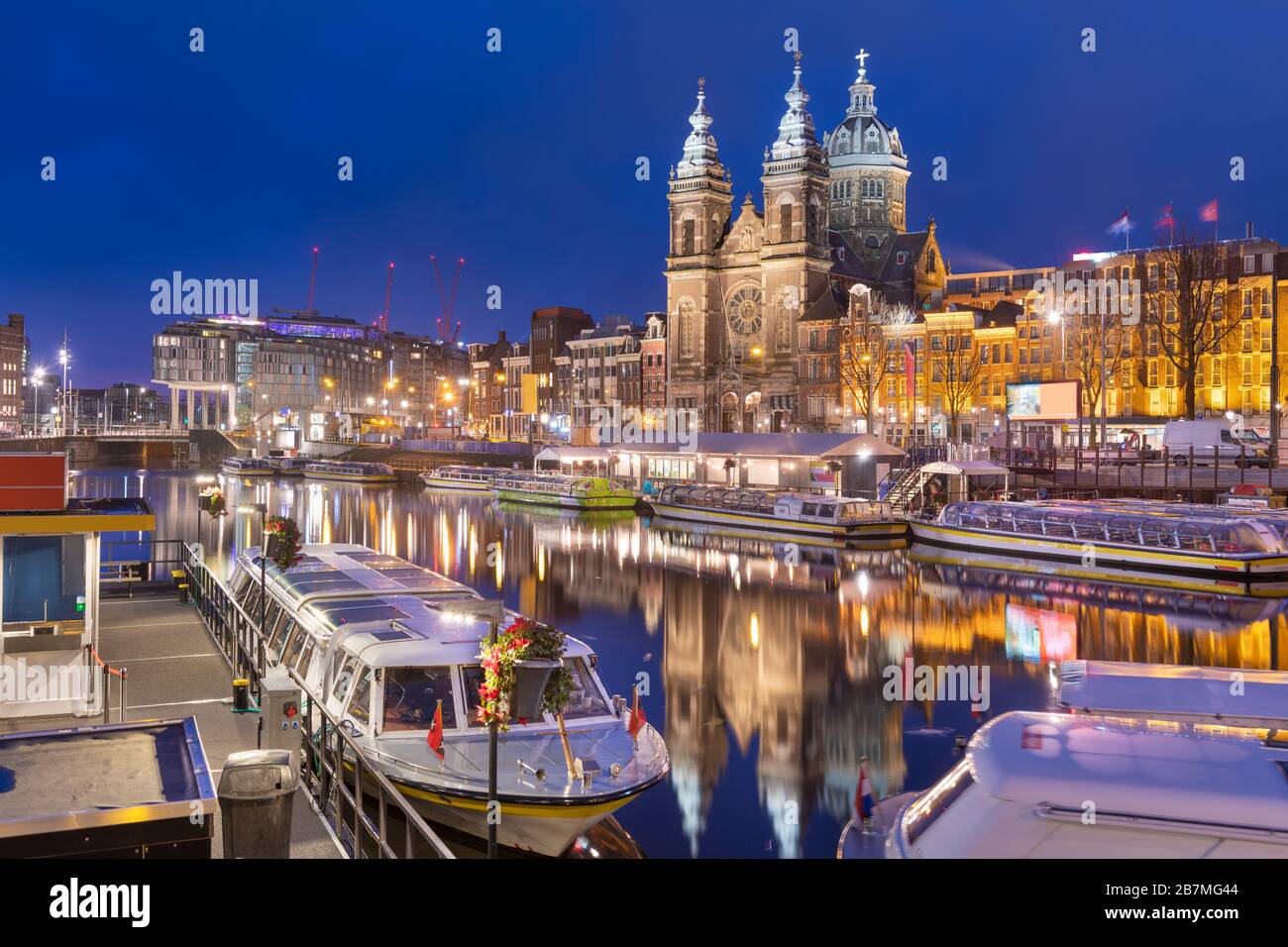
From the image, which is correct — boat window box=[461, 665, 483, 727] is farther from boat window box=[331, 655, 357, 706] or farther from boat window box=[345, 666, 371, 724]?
boat window box=[331, 655, 357, 706]

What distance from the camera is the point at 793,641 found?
115 ft

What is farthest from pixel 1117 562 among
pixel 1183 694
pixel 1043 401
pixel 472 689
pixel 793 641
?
pixel 472 689

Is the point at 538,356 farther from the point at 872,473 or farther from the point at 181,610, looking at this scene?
the point at 181,610

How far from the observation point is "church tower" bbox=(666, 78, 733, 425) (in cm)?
12031

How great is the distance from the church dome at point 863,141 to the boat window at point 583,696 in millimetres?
120295

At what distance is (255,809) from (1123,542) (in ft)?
149

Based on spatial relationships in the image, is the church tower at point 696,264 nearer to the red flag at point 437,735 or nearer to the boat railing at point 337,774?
the boat railing at point 337,774

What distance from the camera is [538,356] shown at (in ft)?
552

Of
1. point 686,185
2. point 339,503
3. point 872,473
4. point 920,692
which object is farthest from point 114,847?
point 686,185

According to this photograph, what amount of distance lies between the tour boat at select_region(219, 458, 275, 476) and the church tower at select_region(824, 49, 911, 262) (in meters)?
70.9

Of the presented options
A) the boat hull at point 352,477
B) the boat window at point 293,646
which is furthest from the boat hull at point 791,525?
the boat hull at point 352,477

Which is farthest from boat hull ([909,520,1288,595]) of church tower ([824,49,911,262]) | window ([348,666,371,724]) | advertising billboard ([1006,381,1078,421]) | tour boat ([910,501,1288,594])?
church tower ([824,49,911,262])

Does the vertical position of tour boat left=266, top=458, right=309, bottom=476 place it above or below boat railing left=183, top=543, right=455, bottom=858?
above
